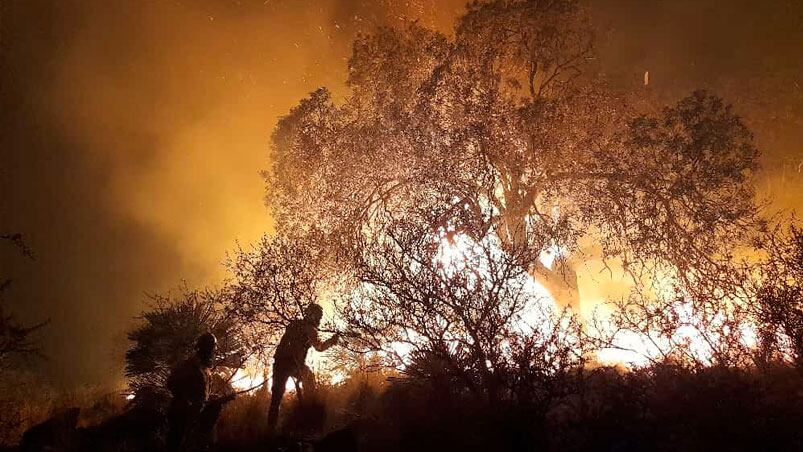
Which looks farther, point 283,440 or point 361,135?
point 361,135

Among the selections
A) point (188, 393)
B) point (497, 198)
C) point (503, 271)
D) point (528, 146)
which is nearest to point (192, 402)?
point (188, 393)

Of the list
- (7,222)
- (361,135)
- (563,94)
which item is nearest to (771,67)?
(563,94)

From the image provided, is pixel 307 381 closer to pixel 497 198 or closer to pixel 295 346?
pixel 295 346

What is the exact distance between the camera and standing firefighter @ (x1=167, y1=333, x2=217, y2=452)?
8.19 metres

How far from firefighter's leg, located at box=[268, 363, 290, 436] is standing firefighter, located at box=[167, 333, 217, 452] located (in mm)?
1244

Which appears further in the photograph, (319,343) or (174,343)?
(174,343)

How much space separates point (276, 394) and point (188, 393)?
1670 mm

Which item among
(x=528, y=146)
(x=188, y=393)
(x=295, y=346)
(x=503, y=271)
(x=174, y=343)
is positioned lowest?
(x=188, y=393)

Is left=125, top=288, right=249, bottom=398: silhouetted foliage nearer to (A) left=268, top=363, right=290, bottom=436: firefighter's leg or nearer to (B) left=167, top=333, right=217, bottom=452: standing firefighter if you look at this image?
(A) left=268, top=363, right=290, bottom=436: firefighter's leg

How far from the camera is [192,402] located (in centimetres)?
827

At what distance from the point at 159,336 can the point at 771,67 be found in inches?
1216

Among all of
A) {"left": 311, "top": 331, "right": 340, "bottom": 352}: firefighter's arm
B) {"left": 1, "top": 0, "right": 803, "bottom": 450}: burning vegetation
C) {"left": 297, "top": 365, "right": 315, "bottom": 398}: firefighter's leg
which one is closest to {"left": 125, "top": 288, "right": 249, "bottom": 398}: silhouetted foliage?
{"left": 1, "top": 0, "right": 803, "bottom": 450}: burning vegetation

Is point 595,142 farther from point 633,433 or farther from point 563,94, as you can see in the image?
point 633,433

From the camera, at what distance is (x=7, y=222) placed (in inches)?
3073
